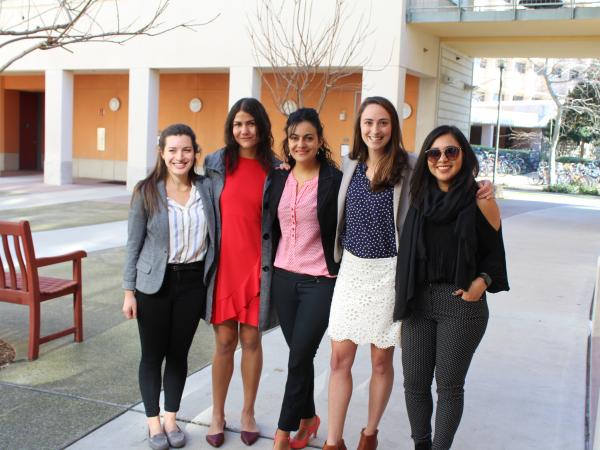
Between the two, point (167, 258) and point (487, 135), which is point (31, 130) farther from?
point (487, 135)

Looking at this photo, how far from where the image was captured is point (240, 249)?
351 cm

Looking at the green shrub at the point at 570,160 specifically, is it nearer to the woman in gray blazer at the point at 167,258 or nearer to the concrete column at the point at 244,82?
the concrete column at the point at 244,82

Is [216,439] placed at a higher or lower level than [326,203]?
lower

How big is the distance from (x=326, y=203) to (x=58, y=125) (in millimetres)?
18848

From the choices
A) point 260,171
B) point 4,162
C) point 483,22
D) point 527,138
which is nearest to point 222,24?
point 483,22

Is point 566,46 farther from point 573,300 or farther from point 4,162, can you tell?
point 4,162

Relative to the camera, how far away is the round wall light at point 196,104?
21328 mm

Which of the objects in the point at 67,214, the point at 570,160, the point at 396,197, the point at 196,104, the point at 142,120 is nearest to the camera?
the point at 396,197

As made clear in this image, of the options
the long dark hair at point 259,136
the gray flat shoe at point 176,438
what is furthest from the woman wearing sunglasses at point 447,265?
the gray flat shoe at point 176,438

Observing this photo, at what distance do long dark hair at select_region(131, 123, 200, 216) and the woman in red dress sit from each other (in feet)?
0.55

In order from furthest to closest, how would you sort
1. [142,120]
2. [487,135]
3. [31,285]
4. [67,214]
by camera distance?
[487,135] < [142,120] < [67,214] < [31,285]

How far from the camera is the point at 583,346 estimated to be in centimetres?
571

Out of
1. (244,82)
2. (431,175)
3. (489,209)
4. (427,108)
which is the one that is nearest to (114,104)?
(244,82)

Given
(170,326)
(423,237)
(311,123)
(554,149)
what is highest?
(554,149)
